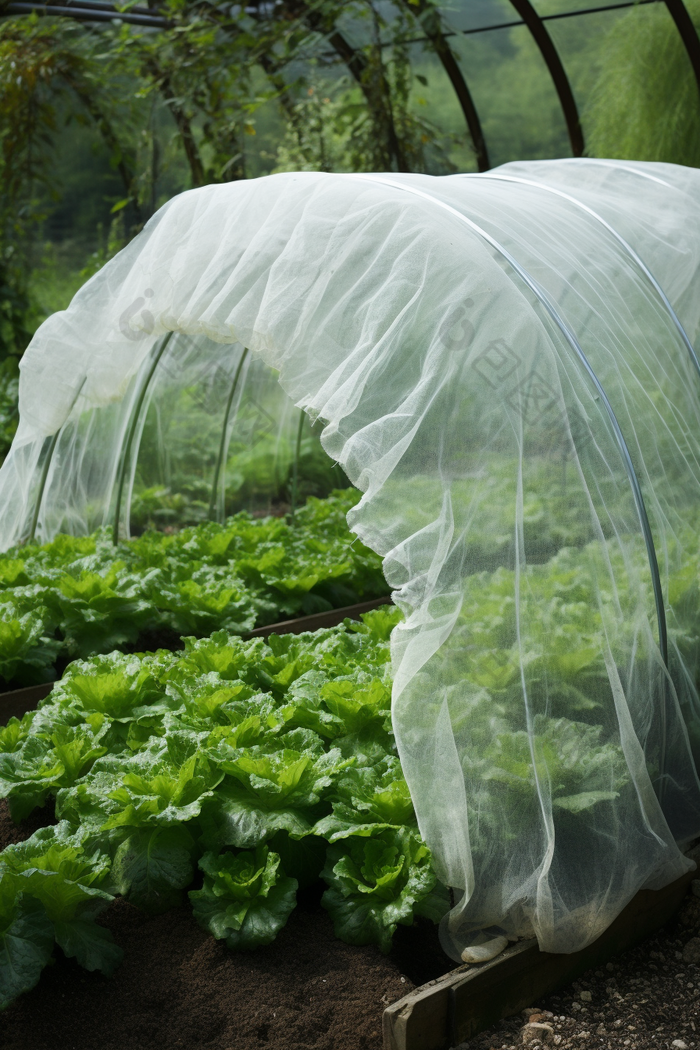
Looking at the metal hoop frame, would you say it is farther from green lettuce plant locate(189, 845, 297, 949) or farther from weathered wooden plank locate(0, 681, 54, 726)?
green lettuce plant locate(189, 845, 297, 949)

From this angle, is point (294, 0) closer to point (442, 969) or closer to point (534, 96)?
point (534, 96)

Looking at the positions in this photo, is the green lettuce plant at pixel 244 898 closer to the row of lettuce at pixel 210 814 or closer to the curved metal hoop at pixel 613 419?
the row of lettuce at pixel 210 814

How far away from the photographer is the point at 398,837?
2236mm

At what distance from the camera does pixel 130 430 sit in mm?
4469

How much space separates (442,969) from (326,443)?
50.8 inches

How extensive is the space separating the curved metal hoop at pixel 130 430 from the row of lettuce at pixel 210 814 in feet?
5.81

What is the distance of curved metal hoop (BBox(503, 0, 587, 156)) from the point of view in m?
6.53

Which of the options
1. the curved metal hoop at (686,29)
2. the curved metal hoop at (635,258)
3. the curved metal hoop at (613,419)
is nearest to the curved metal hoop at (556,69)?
the curved metal hoop at (686,29)

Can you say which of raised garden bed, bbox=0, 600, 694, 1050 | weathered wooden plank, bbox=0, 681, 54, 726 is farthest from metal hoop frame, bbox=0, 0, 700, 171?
raised garden bed, bbox=0, 600, 694, 1050

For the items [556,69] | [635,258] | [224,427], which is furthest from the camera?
[556,69]

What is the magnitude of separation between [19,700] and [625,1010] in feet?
7.47

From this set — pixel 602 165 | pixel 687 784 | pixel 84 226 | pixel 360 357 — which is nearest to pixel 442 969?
pixel 687 784

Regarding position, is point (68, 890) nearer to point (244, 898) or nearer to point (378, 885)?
point (244, 898)

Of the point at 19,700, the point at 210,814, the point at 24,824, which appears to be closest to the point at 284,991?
the point at 210,814
